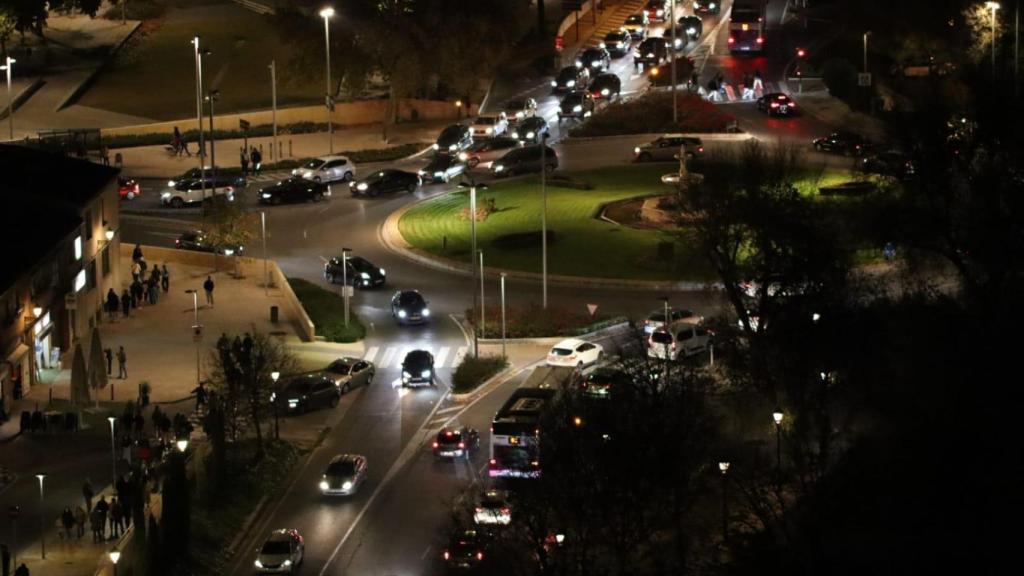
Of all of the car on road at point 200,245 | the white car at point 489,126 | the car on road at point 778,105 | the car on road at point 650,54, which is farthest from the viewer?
the car on road at point 650,54

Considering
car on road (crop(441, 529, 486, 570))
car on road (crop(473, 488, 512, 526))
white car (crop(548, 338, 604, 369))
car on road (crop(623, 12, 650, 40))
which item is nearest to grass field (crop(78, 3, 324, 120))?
car on road (crop(623, 12, 650, 40))

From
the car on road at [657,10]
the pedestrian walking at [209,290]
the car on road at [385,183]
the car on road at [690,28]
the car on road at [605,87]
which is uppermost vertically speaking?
the car on road at [657,10]

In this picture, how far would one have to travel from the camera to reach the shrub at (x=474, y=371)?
6106 cm

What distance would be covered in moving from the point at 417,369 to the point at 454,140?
123ft

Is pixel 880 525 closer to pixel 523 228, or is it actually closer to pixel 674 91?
pixel 523 228

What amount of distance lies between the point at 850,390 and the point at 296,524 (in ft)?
49.7

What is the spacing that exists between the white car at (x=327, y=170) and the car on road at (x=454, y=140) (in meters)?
6.43

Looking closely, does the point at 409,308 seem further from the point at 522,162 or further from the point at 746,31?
the point at 746,31

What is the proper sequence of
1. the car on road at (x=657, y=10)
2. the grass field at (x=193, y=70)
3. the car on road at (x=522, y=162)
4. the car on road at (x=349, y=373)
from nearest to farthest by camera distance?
the car on road at (x=349, y=373) < the car on road at (x=522, y=162) < the grass field at (x=193, y=70) < the car on road at (x=657, y=10)

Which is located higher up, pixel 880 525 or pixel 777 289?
pixel 777 289

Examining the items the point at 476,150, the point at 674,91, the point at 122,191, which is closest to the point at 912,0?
the point at 674,91

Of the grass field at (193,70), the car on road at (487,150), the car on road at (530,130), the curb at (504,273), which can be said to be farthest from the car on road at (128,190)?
the car on road at (530,130)

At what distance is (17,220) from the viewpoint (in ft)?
212

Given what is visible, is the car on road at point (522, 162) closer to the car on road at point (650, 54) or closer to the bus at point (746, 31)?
the car on road at point (650, 54)
